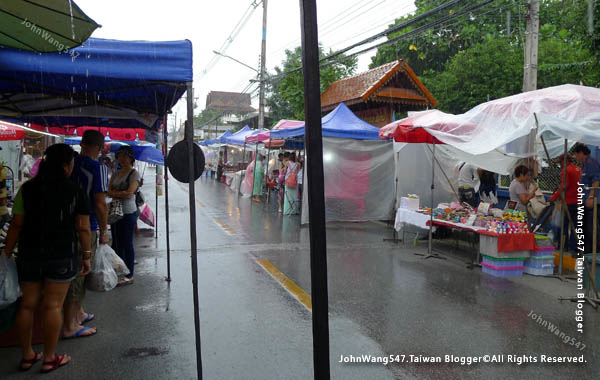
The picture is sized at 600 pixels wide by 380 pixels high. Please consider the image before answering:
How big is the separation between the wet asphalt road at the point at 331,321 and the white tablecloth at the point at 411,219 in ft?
3.48

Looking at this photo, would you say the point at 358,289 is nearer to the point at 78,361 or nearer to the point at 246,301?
the point at 246,301

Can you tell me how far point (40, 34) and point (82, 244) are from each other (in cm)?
177

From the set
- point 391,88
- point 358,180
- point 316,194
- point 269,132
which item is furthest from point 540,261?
point 391,88

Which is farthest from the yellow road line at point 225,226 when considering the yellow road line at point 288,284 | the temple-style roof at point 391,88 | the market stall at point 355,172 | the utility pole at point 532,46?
the utility pole at point 532,46

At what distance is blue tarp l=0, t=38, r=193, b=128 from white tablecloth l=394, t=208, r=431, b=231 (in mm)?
5438

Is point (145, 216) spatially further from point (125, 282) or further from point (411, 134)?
point (411, 134)

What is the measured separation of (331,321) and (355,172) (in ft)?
23.1

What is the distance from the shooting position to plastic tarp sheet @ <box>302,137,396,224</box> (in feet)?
37.7

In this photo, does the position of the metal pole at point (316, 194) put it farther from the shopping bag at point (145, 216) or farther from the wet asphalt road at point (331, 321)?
the shopping bag at point (145, 216)

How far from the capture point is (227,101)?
295ft

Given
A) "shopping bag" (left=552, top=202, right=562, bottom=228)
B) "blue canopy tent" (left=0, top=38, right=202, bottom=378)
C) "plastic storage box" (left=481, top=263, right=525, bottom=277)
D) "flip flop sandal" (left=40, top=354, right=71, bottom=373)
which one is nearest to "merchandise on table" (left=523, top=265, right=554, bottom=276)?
"plastic storage box" (left=481, top=263, right=525, bottom=277)

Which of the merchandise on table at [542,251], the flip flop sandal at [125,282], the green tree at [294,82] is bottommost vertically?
the flip flop sandal at [125,282]

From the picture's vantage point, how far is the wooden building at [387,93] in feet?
Result: 50.2

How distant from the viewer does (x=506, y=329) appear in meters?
4.84
